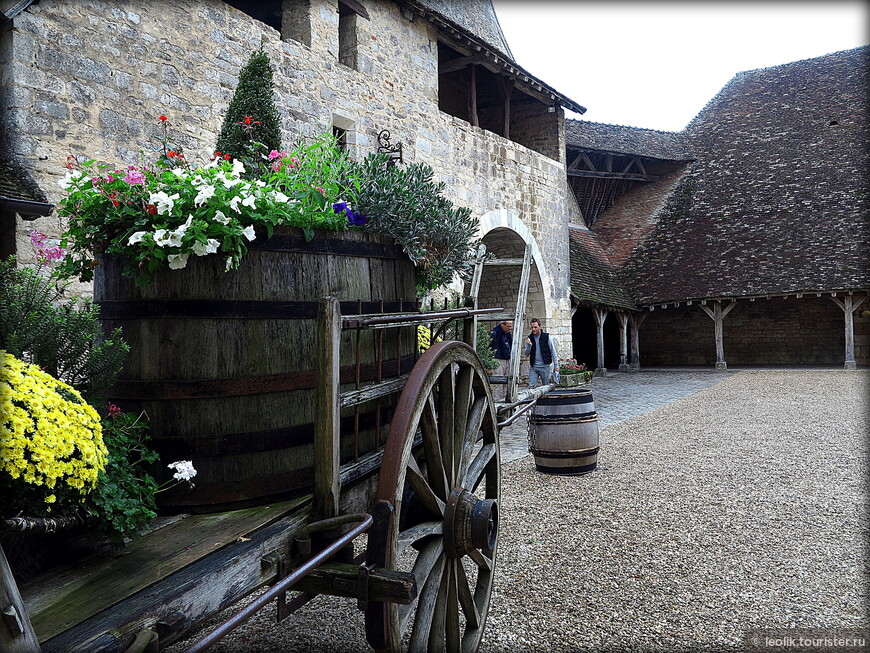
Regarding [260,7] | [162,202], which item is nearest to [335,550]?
[162,202]

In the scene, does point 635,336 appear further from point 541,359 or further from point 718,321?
point 541,359

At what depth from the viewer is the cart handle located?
111 centimetres

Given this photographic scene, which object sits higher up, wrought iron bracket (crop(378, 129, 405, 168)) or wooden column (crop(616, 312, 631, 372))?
wrought iron bracket (crop(378, 129, 405, 168))

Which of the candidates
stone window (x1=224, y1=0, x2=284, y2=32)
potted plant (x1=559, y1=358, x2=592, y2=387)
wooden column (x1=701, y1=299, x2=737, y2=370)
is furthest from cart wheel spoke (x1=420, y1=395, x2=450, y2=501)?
wooden column (x1=701, y1=299, x2=737, y2=370)

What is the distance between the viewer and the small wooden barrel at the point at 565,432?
197 inches

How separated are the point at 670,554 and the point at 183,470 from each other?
288 cm

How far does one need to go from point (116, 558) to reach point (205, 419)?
0.41 m

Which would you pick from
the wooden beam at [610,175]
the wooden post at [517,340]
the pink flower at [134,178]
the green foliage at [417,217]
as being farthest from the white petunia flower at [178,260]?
the wooden beam at [610,175]

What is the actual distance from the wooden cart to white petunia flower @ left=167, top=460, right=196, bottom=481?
139mm

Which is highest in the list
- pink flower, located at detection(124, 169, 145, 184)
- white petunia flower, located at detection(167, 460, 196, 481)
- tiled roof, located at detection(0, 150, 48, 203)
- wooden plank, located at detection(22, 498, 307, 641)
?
tiled roof, located at detection(0, 150, 48, 203)

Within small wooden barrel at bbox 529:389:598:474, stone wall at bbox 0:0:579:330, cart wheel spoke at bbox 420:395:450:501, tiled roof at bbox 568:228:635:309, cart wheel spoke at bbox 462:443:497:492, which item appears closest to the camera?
cart wheel spoke at bbox 420:395:450:501

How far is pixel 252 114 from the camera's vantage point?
5398 millimetres

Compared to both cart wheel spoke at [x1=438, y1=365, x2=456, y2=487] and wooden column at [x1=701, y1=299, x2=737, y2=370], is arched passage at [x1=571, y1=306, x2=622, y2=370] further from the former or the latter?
cart wheel spoke at [x1=438, y1=365, x2=456, y2=487]

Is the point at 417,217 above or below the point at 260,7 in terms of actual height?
below
